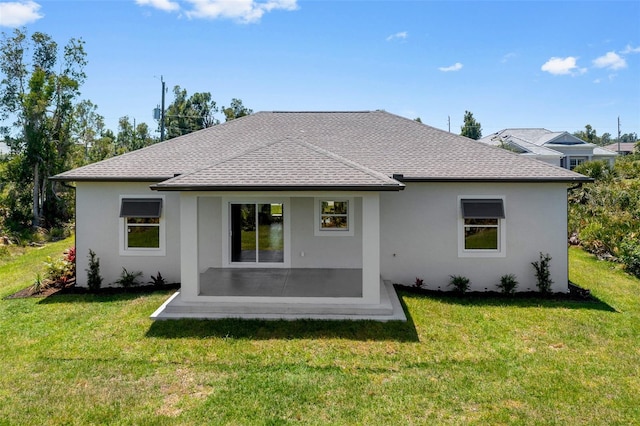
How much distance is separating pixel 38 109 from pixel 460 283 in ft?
83.3

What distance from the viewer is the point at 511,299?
33.7 ft

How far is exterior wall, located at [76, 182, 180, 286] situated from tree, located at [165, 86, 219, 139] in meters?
35.9

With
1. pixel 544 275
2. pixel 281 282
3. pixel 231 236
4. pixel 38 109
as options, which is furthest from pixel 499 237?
pixel 38 109

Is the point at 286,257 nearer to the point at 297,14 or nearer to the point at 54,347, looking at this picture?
the point at 54,347

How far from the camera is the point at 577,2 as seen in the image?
12242mm

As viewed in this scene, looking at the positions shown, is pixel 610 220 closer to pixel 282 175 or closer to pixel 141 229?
pixel 282 175

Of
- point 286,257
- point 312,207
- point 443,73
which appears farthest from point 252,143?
point 443,73

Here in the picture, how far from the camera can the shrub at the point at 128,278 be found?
1117cm

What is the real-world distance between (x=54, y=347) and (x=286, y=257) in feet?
21.4

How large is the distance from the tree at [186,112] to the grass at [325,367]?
39735 millimetres

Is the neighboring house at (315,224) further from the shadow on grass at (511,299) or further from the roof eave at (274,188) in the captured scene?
the shadow on grass at (511,299)

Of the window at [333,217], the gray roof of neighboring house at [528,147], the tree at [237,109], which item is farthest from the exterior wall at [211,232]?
the tree at [237,109]

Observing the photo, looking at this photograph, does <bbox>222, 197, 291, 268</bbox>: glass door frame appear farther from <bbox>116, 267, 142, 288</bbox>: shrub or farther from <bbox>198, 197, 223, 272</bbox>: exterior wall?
<bbox>116, 267, 142, 288</bbox>: shrub

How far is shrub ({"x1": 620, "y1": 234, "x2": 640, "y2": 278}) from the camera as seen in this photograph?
1268 centimetres
